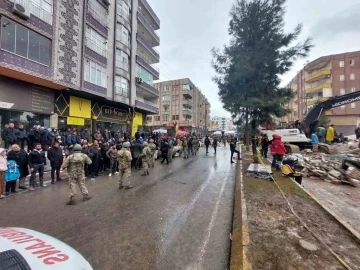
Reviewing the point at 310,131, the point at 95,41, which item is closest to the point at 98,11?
the point at 95,41

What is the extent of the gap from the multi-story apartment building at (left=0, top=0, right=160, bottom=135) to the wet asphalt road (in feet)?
31.6

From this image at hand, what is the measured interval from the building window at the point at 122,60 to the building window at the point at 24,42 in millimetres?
8881

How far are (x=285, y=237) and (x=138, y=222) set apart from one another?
310cm

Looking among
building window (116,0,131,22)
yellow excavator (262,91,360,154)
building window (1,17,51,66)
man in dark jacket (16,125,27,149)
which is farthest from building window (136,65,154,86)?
man in dark jacket (16,125,27,149)

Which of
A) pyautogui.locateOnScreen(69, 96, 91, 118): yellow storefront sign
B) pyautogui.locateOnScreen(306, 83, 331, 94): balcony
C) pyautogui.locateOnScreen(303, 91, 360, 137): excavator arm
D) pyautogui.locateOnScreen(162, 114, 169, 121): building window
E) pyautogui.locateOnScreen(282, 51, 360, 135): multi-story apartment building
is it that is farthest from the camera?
pyautogui.locateOnScreen(162, 114, 169, 121): building window

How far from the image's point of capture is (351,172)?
1083 cm

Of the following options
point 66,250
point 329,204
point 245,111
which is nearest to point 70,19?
point 245,111

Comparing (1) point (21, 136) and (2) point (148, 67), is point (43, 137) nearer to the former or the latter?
(1) point (21, 136)

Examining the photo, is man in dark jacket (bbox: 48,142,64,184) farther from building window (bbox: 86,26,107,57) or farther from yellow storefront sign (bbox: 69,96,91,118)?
building window (bbox: 86,26,107,57)

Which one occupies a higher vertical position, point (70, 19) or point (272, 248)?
point (70, 19)

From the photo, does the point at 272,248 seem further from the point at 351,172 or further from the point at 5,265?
the point at 351,172

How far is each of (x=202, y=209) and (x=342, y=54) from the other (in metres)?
55.4

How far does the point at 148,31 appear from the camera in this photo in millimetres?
→ 31156

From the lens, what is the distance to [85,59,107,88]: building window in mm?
18781
